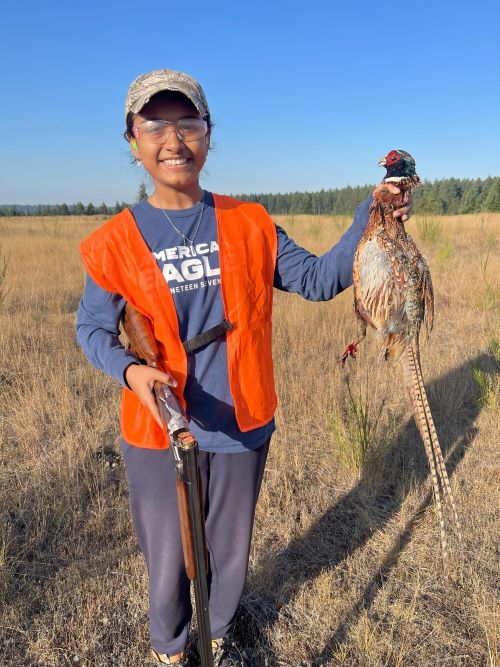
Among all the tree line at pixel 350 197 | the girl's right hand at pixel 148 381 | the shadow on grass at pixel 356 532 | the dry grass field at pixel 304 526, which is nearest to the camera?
the girl's right hand at pixel 148 381

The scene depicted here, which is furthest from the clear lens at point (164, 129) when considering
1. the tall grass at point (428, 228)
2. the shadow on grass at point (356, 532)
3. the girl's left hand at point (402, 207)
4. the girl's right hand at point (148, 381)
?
the tall grass at point (428, 228)

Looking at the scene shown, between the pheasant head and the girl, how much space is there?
36 mm

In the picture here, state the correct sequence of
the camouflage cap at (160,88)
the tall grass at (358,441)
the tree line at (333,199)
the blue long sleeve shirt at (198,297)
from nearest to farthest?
the camouflage cap at (160,88), the blue long sleeve shirt at (198,297), the tall grass at (358,441), the tree line at (333,199)

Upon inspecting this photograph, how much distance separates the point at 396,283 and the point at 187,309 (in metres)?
0.73

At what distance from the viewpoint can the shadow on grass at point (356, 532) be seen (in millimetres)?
2250

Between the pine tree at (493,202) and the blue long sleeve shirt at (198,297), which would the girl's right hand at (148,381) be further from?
the pine tree at (493,202)

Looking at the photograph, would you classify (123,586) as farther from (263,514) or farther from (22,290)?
(22,290)

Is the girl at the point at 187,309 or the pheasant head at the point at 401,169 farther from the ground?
the pheasant head at the point at 401,169

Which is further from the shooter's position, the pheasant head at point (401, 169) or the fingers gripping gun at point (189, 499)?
the pheasant head at point (401, 169)

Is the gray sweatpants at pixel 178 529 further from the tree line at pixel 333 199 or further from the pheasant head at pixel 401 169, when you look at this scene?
the tree line at pixel 333 199

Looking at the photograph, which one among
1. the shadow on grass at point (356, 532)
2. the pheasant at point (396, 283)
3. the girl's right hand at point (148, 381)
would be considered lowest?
the shadow on grass at point (356, 532)

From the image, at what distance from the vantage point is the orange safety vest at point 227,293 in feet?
5.03

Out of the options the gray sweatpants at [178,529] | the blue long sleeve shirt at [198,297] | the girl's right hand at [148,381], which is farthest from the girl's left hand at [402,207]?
the gray sweatpants at [178,529]

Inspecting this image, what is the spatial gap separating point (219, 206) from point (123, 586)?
6.65 feet
